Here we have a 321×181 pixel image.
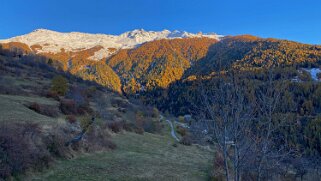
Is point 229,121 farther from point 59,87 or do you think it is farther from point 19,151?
A: point 59,87

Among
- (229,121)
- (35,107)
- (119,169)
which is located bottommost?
(119,169)

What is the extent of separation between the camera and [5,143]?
13039 millimetres

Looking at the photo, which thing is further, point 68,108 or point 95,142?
point 68,108

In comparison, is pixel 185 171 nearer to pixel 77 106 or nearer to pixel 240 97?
pixel 240 97

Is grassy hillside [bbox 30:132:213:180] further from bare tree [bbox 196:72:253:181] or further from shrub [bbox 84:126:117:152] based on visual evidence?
bare tree [bbox 196:72:253:181]

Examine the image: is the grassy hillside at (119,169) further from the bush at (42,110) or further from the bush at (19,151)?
the bush at (42,110)

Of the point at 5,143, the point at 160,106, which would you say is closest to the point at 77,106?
the point at 5,143

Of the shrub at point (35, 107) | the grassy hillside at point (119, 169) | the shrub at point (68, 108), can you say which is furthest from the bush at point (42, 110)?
the grassy hillside at point (119, 169)

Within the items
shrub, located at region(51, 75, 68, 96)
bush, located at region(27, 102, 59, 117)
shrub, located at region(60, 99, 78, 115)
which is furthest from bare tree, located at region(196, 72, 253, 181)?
shrub, located at region(51, 75, 68, 96)

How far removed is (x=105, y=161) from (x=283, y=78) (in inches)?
574

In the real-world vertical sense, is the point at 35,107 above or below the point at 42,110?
above

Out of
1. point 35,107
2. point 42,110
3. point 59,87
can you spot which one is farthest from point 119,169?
point 59,87

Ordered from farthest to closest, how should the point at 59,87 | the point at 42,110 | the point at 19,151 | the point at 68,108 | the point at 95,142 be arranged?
the point at 59,87, the point at 68,108, the point at 42,110, the point at 95,142, the point at 19,151

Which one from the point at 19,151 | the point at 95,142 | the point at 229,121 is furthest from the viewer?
the point at 95,142
